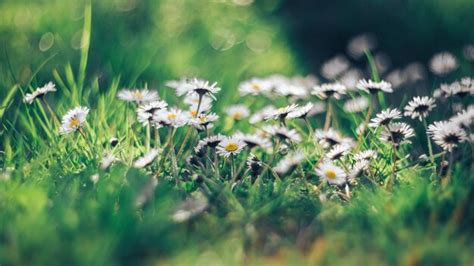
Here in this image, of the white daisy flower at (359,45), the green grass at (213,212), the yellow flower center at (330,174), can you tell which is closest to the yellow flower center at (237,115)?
the green grass at (213,212)

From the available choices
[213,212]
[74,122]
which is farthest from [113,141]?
[213,212]

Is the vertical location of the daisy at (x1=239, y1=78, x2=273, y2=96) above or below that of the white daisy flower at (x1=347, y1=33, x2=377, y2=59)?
above

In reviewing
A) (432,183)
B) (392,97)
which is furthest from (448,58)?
(432,183)

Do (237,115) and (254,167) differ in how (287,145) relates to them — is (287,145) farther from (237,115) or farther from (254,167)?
(237,115)

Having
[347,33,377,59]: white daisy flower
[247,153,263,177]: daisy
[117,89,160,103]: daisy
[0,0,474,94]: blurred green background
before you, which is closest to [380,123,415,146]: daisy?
[247,153,263,177]: daisy

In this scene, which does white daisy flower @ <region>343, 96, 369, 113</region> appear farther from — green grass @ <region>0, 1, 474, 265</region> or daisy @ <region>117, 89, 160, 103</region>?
daisy @ <region>117, 89, 160, 103</region>

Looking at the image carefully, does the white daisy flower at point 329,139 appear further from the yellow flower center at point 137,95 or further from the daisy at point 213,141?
the yellow flower center at point 137,95
